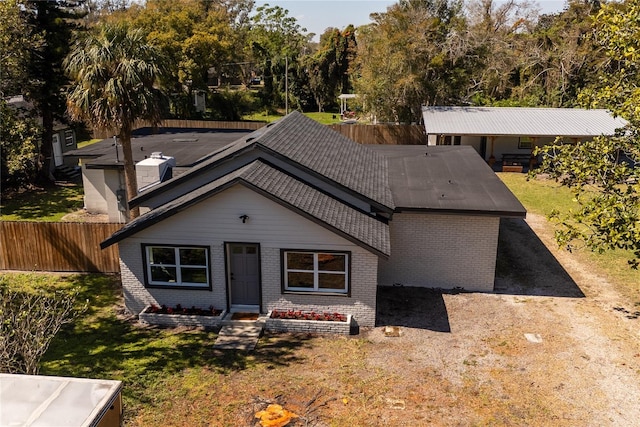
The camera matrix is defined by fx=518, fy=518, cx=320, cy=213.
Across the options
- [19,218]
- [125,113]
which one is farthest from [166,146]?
[125,113]

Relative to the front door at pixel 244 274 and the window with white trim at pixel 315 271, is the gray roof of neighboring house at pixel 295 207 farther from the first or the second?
the front door at pixel 244 274

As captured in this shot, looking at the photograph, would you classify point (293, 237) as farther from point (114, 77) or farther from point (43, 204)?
point (43, 204)

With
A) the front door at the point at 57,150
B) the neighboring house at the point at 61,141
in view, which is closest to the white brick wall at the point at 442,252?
the neighboring house at the point at 61,141

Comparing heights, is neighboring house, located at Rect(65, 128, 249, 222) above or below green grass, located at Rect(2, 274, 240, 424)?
above

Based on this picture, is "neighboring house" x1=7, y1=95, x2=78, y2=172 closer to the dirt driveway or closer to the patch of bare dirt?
the patch of bare dirt

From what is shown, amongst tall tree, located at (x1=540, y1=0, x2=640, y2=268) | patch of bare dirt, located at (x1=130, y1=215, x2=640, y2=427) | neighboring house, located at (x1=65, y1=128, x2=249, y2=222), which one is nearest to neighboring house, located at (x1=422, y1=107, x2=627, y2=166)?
neighboring house, located at (x1=65, y1=128, x2=249, y2=222)
